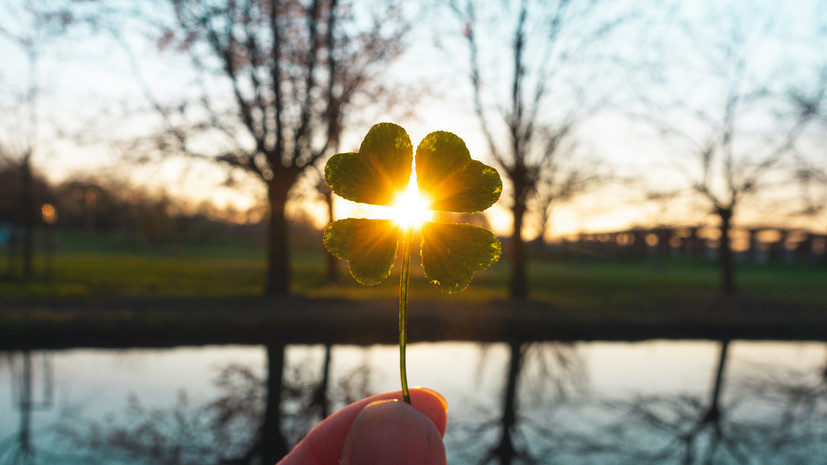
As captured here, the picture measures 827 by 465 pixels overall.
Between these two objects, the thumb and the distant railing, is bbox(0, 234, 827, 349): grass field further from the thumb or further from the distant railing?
the distant railing

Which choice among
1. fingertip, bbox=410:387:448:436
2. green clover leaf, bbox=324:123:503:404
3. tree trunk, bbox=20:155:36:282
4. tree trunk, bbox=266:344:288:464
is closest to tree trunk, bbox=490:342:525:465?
tree trunk, bbox=266:344:288:464

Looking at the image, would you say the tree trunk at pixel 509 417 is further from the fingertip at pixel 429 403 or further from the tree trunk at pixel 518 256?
the tree trunk at pixel 518 256

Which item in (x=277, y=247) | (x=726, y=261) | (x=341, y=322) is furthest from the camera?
(x=726, y=261)

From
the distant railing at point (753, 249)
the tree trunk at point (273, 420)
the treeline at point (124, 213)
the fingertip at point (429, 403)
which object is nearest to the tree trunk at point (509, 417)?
the tree trunk at point (273, 420)

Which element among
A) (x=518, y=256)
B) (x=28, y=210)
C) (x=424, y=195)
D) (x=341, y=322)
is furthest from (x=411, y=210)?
(x=28, y=210)

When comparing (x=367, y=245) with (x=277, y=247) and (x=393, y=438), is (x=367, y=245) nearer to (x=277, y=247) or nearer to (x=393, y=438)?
(x=393, y=438)

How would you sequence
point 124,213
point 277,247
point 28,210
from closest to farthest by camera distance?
point 277,247 < point 28,210 < point 124,213

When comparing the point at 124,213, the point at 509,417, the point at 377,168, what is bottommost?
the point at 509,417
